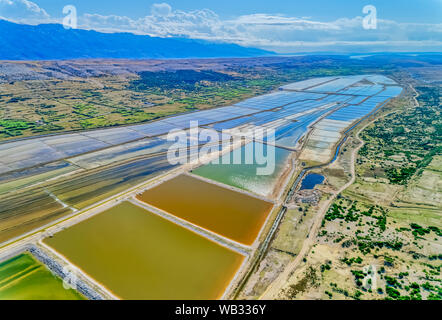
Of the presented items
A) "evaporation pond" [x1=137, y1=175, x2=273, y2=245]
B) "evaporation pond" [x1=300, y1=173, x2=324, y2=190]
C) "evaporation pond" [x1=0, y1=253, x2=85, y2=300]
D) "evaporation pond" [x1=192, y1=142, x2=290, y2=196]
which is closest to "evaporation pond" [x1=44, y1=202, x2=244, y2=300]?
"evaporation pond" [x1=0, y1=253, x2=85, y2=300]

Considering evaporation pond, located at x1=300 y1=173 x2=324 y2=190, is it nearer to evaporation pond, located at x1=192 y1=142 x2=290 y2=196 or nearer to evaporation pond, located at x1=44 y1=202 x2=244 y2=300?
evaporation pond, located at x1=192 y1=142 x2=290 y2=196

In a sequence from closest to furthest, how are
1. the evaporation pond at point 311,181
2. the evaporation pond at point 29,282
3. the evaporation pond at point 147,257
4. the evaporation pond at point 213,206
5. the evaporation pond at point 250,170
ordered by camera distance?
the evaporation pond at point 29,282 → the evaporation pond at point 147,257 → the evaporation pond at point 213,206 → the evaporation pond at point 311,181 → the evaporation pond at point 250,170

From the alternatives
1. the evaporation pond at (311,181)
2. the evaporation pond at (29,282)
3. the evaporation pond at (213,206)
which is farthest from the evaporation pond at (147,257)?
the evaporation pond at (311,181)

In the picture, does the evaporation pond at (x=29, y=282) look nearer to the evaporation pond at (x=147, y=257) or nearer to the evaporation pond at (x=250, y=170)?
the evaporation pond at (x=147, y=257)

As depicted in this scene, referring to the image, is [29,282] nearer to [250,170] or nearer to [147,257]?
[147,257]

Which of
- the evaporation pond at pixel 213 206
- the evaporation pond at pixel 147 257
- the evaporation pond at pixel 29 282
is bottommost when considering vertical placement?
the evaporation pond at pixel 29 282
